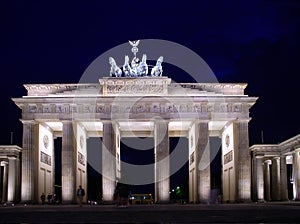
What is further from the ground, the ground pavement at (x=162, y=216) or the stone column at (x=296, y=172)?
the stone column at (x=296, y=172)

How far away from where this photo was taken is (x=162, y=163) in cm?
5484

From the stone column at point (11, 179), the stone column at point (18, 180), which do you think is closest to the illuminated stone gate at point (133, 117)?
the stone column at point (11, 179)

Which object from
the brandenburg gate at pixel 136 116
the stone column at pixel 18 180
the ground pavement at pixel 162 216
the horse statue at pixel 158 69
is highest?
the horse statue at pixel 158 69

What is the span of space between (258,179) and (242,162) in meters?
13.3

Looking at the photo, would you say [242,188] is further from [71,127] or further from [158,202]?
[71,127]

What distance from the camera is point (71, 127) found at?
55188 millimetres

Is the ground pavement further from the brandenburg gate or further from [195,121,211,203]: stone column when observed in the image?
the brandenburg gate

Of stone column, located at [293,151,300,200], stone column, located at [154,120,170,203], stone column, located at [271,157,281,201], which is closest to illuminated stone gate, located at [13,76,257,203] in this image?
stone column, located at [154,120,170,203]

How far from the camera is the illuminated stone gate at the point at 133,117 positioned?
5472 centimetres

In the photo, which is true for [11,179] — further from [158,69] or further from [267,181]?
[267,181]

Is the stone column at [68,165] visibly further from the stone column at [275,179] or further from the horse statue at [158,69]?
the stone column at [275,179]

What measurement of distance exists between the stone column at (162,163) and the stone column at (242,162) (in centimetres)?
725

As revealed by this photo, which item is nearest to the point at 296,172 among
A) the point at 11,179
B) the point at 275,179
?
the point at 275,179

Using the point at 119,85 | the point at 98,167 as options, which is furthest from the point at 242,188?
the point at 98,167
